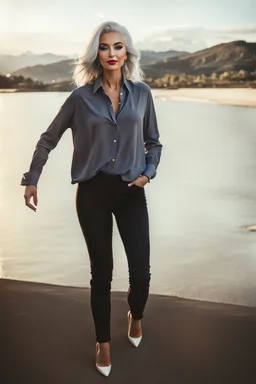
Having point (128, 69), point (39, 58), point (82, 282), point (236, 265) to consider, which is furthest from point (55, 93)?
point (236, 265)

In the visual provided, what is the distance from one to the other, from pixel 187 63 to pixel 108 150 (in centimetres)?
54

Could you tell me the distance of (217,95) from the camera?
201 centimetres

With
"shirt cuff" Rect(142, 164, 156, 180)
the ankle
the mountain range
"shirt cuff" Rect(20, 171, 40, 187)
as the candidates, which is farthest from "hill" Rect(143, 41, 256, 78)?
the ankle

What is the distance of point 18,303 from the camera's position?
211 cm

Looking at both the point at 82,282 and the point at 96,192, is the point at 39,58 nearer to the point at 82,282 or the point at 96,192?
the point at 96,192

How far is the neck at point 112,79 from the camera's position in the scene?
1.71m

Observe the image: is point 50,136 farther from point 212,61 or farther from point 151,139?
point 212,61

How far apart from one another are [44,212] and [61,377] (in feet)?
1.92

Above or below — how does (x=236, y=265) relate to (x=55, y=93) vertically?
below

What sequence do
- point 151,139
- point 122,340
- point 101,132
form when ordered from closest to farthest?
point 101,132
point 151,139
point 122,340

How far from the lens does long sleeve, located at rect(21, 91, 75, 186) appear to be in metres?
1.70

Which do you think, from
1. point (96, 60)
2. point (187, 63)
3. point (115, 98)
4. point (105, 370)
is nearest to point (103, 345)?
point (105, 370)

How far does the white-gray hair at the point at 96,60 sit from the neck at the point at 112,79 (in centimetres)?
2

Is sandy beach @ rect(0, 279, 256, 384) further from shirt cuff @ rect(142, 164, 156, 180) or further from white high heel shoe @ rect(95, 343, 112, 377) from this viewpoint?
shirt cuff @ rect(142, 164, 156, 180)
